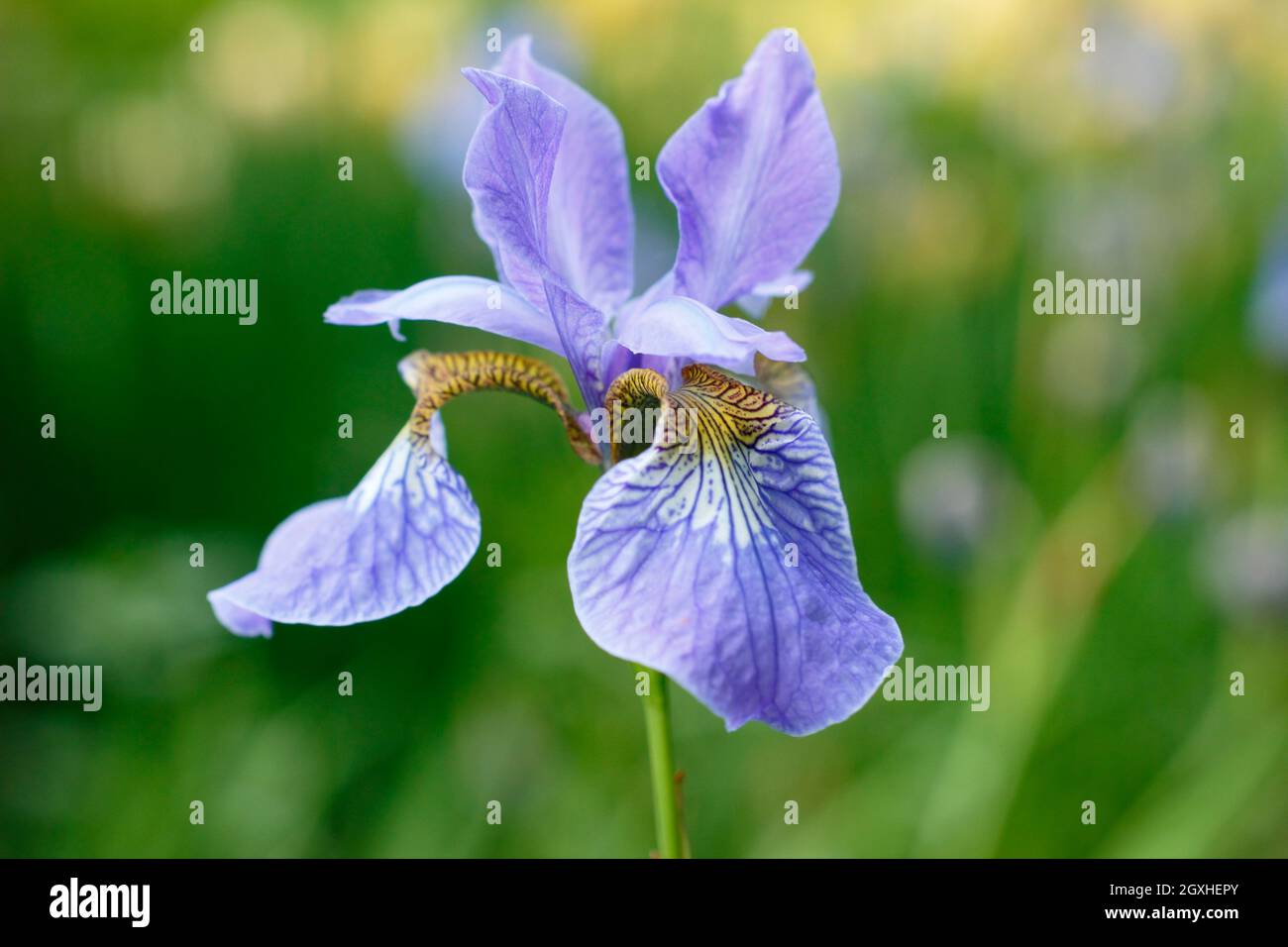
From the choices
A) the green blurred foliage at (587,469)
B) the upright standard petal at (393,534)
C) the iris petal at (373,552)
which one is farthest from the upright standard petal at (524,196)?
the green blurred foliage at (587,469)

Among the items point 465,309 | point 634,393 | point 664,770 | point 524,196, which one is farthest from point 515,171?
point 664,770

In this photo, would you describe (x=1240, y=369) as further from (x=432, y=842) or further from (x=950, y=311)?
(x=432, y=842)

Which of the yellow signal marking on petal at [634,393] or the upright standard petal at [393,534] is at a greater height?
the yellow signal marking on petal at [634,393]

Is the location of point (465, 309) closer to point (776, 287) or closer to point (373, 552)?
point (373, 552)

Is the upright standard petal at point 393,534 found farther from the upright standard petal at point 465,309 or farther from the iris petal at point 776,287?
the iris petal at point 776,287
